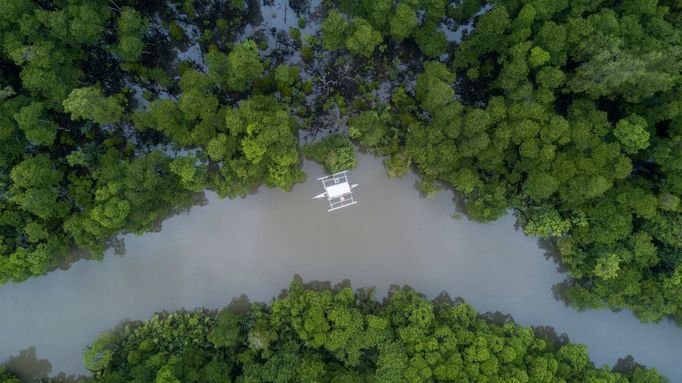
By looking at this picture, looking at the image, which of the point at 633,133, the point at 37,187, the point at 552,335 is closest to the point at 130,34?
the point at 37,187

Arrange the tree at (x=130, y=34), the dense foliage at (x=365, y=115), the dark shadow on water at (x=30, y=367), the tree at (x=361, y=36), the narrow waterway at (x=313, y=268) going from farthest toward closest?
the narrow waterway at (x=313, y=268) < the dark shadow on water at (x=30, y=367) < the tree at (x=130, y=34) < the tree at (x=361, y=36) < the dense foliage at (x=365, y=115)

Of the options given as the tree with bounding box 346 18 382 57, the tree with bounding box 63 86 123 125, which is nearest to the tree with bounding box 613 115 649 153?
the tree with bounding box 346 18 382 57

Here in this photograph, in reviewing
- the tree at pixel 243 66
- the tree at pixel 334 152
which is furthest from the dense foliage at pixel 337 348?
the tree at pixel 243 66

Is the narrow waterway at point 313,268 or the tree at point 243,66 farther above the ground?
the tree at point 243,66

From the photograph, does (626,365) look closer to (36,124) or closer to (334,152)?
(334,152)

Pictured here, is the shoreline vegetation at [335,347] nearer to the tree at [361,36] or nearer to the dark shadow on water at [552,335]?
the dark shadow on water at [552,335]
